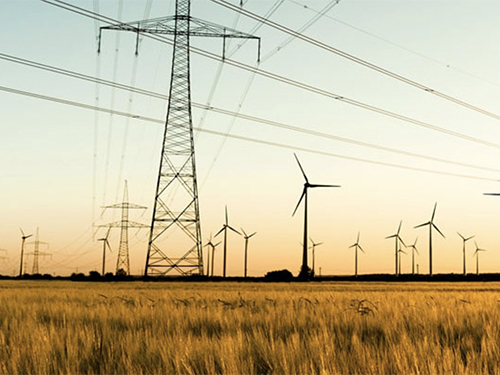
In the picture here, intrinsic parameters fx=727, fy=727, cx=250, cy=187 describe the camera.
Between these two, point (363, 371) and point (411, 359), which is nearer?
point (363, 371)

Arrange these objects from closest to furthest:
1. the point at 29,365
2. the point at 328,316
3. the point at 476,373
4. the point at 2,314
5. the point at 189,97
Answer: the point at 476,373, the point at 29,365, the point at 328,316, the point at 2,314, the point at 189,97

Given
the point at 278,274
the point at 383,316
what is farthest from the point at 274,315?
the point at 278,274

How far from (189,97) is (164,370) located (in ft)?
152

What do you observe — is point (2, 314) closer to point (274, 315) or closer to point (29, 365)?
point (274, 315)

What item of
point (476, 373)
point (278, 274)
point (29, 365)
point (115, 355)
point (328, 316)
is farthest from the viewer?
point (278, 274)

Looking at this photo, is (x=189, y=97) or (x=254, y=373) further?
(x=189, y=97)

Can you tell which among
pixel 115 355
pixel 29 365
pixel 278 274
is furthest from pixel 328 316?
pixel 278 274

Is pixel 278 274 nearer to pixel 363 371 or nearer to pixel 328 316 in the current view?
pixel 328 316

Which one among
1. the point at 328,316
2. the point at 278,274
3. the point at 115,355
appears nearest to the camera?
the point at 115,355

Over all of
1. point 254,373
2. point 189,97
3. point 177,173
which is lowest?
point 254,373

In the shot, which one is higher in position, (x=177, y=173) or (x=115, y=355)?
(x=177, y=173)

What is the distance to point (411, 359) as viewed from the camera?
32.2ft

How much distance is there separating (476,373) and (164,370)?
3.99 metres

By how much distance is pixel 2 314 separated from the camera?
19688 millimetres
